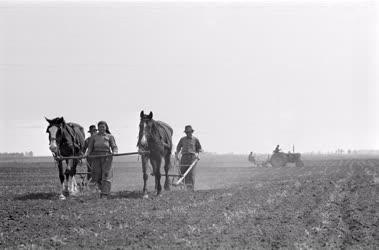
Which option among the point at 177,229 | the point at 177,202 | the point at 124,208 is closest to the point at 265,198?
the point at 177,202

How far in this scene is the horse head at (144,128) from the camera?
49.5 ft

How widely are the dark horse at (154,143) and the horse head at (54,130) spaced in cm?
232

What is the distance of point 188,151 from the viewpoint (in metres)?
18.9

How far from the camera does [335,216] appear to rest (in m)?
12.1

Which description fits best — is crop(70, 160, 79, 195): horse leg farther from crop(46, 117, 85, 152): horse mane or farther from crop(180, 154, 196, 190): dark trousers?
crop(180, 154, 196, 190): dark trousers

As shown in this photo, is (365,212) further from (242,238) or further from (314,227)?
(242,238)

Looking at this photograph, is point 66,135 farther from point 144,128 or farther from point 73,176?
point 144,128

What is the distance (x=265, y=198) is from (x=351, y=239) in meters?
6.40

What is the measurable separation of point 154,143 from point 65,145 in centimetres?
269

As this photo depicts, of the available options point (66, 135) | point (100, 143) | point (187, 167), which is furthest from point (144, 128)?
point (187, 167)

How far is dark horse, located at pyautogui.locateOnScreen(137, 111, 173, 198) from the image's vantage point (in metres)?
15.3

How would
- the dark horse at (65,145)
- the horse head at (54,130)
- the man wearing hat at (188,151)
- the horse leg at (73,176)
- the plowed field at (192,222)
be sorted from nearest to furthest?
the plowed field at (192,222) → the horse head at (54,130) → the dark horse at (65,145) → the horse leg at (73,176) → the man wearing hat at (188,151)

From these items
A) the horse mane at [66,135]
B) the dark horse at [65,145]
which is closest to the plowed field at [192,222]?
the dark horse at [65,145]

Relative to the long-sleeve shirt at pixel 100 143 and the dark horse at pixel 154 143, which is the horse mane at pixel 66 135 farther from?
the dark horse at pixel 154 143
